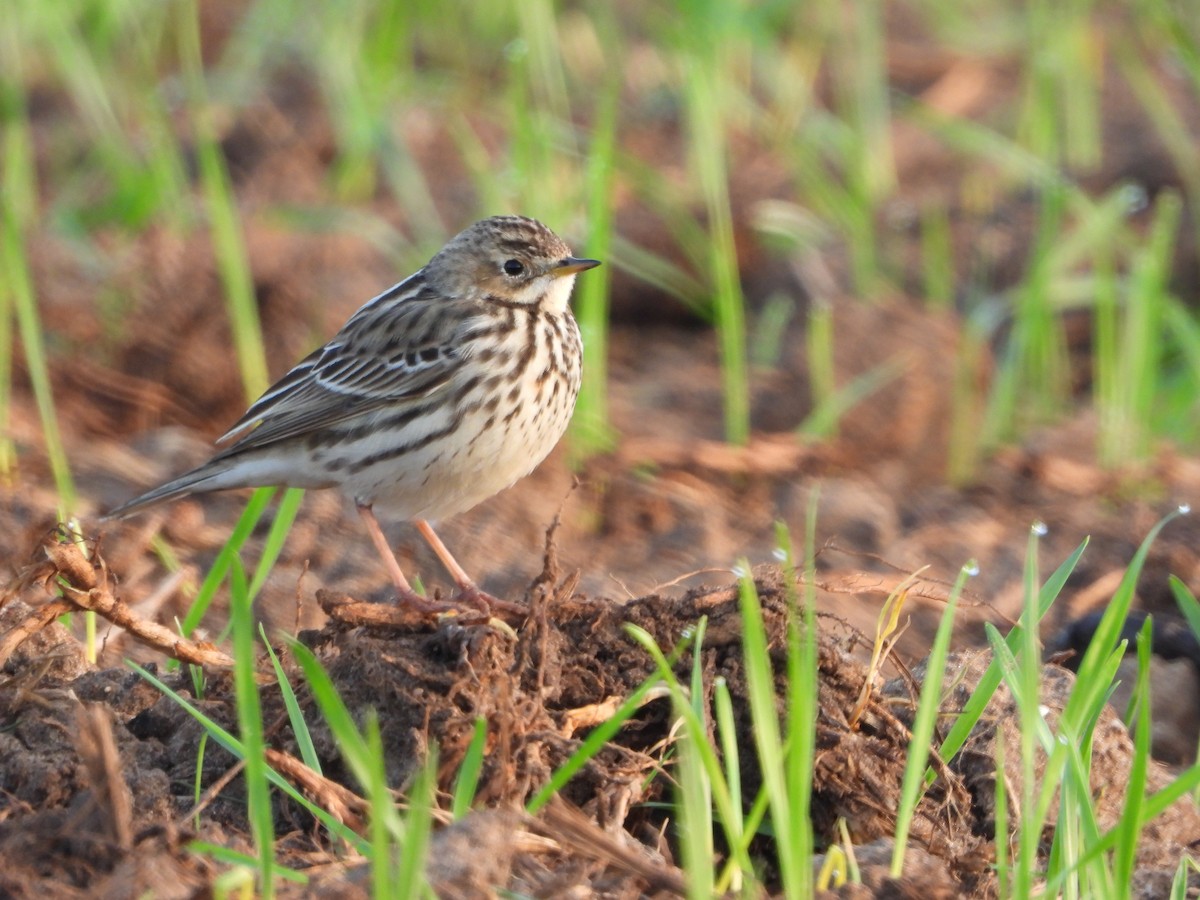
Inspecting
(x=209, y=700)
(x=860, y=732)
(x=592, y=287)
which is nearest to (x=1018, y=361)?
(x=592, y=287)

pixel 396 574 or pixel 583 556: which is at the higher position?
pixel 396 574

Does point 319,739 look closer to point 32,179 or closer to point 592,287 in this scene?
point 592,287

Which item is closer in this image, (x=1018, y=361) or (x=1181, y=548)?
(x=1181, y=548)

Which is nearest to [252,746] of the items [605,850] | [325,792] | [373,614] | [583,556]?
[325,792]

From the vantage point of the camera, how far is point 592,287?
662 cm

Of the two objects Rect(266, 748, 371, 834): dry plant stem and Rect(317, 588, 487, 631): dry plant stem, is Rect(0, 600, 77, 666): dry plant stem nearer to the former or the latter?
Rect(317, 588, 487, 631): dry plant stem

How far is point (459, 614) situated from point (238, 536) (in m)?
0.82

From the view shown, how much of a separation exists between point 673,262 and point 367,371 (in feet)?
14.3

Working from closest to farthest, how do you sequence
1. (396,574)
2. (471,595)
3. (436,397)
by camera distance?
(471,595), (396,574), (436,397)

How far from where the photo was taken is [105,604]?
156 inches

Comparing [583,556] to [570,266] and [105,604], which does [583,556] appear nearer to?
[570,266]

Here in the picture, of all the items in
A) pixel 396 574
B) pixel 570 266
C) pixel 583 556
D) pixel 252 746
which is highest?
pixel 570 266

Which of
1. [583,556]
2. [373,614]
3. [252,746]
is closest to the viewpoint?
[252,746]

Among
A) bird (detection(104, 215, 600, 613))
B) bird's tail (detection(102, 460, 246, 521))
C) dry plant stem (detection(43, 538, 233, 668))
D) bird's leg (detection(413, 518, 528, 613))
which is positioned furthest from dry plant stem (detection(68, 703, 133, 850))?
bird's tail (detection(102, 460, 246, 521))
